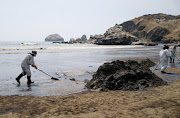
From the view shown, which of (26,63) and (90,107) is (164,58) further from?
(26,63)

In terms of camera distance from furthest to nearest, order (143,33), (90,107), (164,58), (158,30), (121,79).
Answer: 1. (143,33)
2. (158,30)
3. (164,58)
4. (121,79)
5. (90,107)

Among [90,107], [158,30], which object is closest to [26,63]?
[90,107]

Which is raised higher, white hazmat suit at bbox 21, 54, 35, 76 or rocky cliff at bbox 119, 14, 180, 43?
rocky cliff at bbox 119, 14, 180, 43

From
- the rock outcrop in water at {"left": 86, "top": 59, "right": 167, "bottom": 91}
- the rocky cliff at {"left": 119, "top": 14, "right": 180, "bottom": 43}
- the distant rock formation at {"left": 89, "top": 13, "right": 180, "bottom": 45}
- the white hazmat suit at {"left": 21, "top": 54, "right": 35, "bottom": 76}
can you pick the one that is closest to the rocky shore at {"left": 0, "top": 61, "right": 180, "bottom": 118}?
the rock outcrop in water at {"left": 86, "top": 59, "right": 167, "bottom": 91}

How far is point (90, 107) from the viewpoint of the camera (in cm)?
501

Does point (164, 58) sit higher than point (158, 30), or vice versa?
point (158, 30)

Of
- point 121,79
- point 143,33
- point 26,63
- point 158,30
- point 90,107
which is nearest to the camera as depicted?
point 90,107

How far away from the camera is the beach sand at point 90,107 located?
14.2 ft

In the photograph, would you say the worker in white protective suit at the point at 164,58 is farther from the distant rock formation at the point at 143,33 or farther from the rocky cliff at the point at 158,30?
the rocky cliff at the point at 158,30

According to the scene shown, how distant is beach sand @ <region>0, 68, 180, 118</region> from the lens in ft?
14.2

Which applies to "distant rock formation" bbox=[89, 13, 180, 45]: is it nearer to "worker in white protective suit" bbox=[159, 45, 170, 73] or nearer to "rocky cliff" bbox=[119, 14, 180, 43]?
"rocky cliff" bbox=[119, 14, 180, 43]

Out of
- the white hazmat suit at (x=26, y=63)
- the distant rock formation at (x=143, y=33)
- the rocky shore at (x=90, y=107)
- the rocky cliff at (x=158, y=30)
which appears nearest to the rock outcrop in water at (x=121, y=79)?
the rocky shore at (x=90, y=107)

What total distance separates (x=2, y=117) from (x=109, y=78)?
15.7 ft

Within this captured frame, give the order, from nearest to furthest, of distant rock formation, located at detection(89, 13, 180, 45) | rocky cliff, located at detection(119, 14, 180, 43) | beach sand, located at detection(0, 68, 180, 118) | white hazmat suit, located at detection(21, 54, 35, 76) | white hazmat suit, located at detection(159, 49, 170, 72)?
beach sand, located at detection(0, 68, 180, 118) < white hazmat suit, located at detection(21, 54, 35, 76) < white hazmat suit, located at detection(159, 49, 170, 72) < distant rock formation, located at detection(89, 13, 180, 45) < rocky cliff, located at detection(119, 14, 180, 43)
